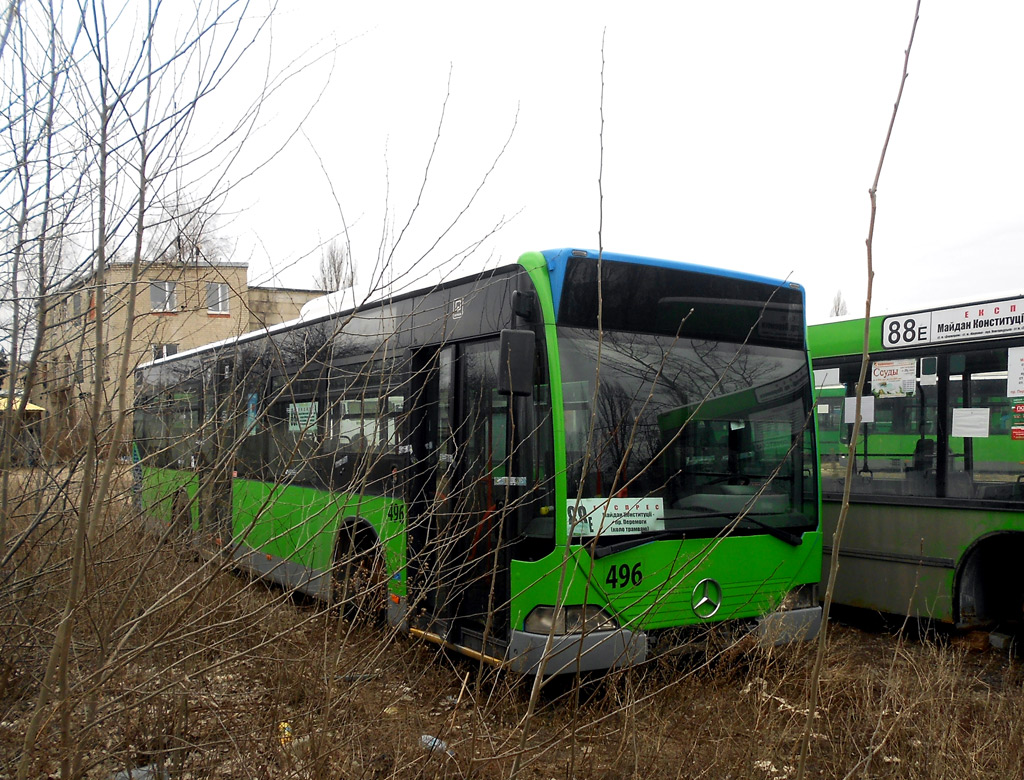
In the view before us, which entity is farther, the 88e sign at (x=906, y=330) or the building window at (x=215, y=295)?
the 88e sign at (x=906, y=330)

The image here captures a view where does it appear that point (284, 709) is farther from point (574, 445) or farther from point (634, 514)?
point (634, 514)

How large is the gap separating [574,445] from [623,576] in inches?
31.5

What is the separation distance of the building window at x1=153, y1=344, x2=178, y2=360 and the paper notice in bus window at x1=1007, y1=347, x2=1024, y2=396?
5767mm

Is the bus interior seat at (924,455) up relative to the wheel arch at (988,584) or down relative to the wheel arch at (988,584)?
up

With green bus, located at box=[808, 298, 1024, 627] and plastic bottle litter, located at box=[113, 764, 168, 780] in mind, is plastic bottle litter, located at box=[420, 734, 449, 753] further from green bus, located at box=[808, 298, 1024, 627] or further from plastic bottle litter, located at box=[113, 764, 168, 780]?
green bus, located at box=[808, 298, 1024, 627]

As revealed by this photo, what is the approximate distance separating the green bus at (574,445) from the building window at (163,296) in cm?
36

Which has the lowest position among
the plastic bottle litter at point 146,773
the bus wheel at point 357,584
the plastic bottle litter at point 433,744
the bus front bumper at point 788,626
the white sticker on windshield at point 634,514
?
the plastic bottle litter at point 146,773

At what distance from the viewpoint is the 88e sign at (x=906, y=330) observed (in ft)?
23.6

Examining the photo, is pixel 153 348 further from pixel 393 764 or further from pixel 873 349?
pixel 873 349

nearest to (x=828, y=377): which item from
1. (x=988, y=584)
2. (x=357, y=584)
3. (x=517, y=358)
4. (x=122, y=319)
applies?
(x=988, y=584)

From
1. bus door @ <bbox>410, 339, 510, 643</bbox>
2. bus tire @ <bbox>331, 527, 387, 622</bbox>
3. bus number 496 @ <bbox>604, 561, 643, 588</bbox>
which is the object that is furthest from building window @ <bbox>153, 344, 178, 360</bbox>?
bus number 496 @ <bbox>604, 561, 643, 588</bbox>

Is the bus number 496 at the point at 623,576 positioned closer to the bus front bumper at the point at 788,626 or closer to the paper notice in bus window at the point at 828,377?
the bus front bumper at the point at 788,626

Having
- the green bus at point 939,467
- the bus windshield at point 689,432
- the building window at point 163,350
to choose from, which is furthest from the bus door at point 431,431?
the green bus at point 939,467

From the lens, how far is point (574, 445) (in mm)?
4957
